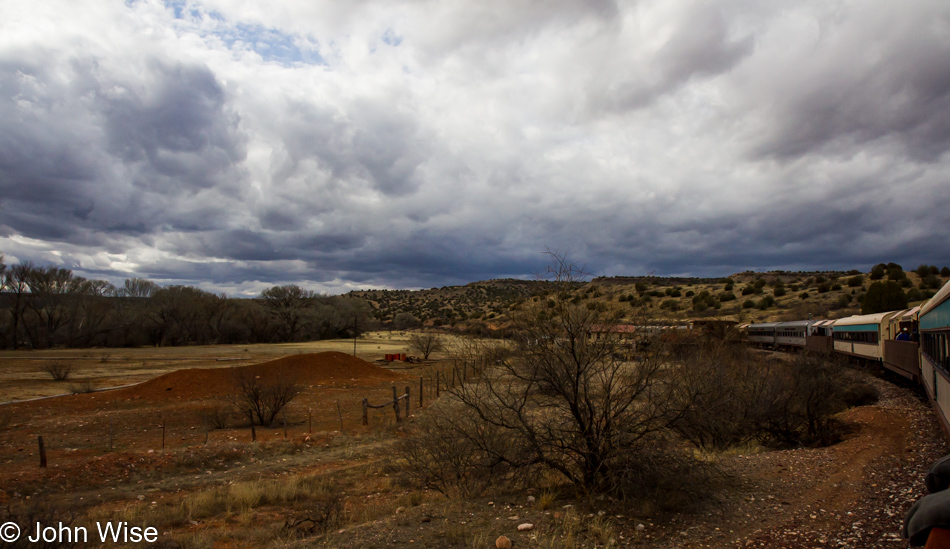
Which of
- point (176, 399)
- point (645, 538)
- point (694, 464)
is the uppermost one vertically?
point (694, 464)

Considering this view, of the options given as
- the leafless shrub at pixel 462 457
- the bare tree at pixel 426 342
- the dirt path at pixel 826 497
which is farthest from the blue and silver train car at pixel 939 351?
the bare tree at pixel 426 342

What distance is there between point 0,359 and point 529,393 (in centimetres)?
6251

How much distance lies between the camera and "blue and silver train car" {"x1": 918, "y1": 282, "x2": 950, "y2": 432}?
9.80 m

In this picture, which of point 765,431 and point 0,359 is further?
point 0,359

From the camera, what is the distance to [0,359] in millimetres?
48562

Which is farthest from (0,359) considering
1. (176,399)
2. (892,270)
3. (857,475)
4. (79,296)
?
(892,270)

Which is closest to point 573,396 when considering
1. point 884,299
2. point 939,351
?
point 939,351

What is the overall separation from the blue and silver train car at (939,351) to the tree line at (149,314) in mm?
78216

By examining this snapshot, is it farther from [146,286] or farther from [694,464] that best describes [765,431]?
[146,286]

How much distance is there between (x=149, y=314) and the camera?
72438mm

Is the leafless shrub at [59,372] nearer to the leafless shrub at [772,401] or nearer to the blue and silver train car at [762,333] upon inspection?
the leafless shrub at [772,401]

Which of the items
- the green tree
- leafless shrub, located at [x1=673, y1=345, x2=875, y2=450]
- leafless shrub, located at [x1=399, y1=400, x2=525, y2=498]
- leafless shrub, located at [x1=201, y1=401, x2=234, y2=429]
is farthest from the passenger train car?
leafless shrub, located at [x1=201, y1=401, x2=234, y2=429]

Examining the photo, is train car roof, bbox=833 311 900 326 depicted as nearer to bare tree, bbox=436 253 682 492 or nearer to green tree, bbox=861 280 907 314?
green tree, bbox=861 280 907 314

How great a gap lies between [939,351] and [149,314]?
84.5 metres
